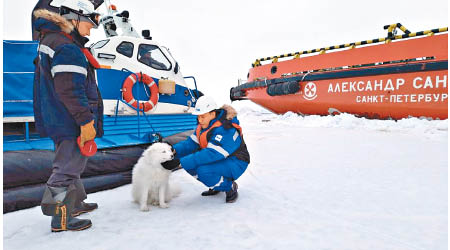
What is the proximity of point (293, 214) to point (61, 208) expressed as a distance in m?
1.70

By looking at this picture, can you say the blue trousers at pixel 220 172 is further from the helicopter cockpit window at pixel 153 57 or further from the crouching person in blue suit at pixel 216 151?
the helicopter cockpit window at pixel 153 57

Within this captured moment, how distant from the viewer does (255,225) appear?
201 centimetres

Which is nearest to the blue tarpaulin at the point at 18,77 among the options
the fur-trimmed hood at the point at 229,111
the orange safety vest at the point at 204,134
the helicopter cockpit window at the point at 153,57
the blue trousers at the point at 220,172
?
the orange safety vest at the point at 204,134

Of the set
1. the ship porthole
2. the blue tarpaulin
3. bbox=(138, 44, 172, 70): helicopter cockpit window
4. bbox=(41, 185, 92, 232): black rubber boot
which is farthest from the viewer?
the ship porthole

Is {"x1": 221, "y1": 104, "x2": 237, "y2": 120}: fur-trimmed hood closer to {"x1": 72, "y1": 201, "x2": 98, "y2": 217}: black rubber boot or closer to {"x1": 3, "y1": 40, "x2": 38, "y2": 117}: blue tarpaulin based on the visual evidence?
{"x1": 72, "y1": 201, "x2": 98, "y2": 217}: black rubber boot

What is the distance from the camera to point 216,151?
2393 millimetres

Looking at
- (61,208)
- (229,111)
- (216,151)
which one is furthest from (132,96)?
(61,208)

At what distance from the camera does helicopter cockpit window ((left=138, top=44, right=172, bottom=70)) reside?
5048mm

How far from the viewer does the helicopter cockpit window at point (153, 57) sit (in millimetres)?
5048

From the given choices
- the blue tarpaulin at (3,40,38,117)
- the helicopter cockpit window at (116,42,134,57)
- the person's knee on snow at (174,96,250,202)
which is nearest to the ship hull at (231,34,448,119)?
the helicopter cockpit window at (116,42,134,57)

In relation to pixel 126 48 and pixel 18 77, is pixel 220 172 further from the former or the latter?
pixel 126 48

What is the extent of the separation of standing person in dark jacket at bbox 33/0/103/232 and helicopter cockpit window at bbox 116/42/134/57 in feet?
10.2

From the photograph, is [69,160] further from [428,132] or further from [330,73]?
[330,73]

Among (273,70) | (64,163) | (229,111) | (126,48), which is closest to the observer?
(64,163)
